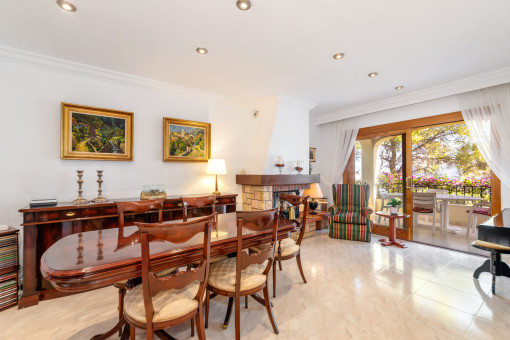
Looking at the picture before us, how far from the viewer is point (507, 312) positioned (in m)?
1.95

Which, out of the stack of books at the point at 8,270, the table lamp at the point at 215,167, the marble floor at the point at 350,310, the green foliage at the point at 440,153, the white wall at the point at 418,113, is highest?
the white wall at the point at 418,113

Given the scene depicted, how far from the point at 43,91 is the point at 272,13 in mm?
2783

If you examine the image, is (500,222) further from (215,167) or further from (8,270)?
(8,270)

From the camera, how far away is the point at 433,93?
3.61m

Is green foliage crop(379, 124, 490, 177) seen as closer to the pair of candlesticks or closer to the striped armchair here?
the striped armchair

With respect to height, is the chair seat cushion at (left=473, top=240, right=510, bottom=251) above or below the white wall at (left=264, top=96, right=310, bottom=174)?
below

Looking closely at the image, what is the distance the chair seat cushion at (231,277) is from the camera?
161 cm

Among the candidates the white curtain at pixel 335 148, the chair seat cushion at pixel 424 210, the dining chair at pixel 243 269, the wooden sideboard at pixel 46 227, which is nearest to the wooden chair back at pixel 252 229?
the dining chair at pixel 243 269

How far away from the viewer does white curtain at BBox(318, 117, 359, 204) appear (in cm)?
493

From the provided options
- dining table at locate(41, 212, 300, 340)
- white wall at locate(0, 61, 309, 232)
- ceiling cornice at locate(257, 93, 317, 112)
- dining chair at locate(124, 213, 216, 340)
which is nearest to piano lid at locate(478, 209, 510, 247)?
dining table at locate(41, 212, 300, 340)

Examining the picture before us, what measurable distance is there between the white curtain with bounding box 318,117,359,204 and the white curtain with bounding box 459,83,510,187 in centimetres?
182

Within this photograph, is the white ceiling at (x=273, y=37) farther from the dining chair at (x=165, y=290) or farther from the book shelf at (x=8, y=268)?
the book shelf at (x=8, y=268)

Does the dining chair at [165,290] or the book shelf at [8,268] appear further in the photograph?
the book shelf at [8,268]

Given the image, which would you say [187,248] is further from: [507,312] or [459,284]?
[459,284]
